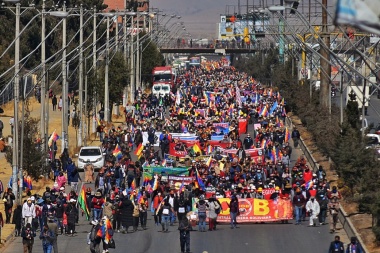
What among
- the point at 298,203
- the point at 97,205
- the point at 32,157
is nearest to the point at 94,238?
the point at 97,205

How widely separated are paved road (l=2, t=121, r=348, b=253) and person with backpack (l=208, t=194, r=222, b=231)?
0.27m

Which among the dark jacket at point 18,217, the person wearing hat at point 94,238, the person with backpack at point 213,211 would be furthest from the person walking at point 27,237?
the person with backpack at point 213,211

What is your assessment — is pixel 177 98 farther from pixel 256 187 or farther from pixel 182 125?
pixel 256 187

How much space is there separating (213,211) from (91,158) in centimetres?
1724

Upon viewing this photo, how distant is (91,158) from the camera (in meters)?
48.8

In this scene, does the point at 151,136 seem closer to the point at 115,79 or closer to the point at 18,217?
the point at 115,79

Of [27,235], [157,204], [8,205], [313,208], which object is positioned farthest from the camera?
[8,205]

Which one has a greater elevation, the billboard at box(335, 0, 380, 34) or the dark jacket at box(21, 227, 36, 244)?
the billboard at box(335, 0, 380, 34)

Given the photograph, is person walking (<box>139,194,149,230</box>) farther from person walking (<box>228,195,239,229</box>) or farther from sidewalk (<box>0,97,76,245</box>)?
sidewalk (<box>0,97,76,245</box>)

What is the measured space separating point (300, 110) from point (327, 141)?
24.4m

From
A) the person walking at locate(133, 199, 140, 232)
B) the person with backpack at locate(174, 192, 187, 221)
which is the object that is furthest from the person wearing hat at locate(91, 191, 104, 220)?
the person with backpack at locate(174, 192, 187, 221)

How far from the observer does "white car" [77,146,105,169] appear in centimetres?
4856

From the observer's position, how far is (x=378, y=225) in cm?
2648

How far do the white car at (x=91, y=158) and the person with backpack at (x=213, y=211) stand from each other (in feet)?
54.3
